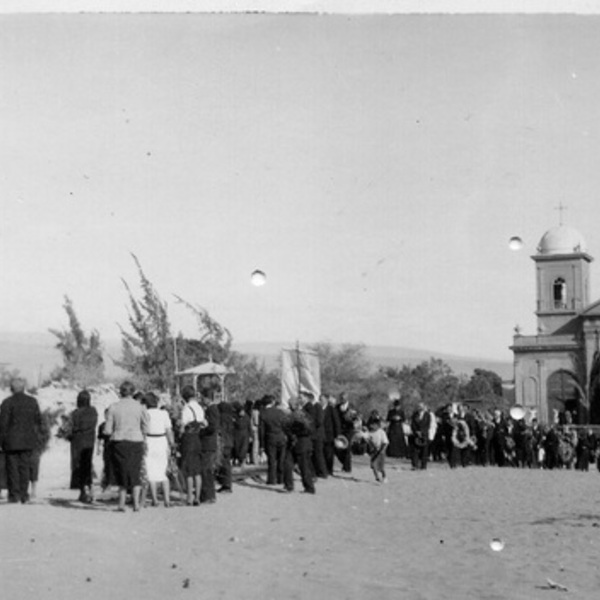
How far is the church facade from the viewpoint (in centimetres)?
7762

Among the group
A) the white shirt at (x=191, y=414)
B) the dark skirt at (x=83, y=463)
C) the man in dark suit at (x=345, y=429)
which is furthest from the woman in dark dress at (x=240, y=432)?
the dark skirt at (x=83, y=463)

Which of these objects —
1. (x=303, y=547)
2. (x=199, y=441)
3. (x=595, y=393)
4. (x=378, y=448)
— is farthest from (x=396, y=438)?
(x=595, y=393)

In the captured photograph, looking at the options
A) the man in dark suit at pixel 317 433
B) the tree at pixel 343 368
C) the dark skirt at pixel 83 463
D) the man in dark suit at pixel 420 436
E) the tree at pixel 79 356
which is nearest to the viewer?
the dark skirt at pixel 83 463

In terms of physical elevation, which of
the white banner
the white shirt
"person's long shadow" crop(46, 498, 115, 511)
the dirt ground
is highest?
the white banner

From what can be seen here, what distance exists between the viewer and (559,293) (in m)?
80.2

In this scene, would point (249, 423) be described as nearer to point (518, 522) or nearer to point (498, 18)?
point (518, 522)

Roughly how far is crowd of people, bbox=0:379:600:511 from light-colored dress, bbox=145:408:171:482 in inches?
0.5

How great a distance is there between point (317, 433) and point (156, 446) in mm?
5933

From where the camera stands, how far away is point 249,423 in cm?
2216

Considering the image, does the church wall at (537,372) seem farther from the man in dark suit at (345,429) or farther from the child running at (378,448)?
the child running at (378,448)

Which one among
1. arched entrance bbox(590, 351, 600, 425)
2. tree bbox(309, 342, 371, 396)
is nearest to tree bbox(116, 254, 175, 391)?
tree bbox(309, 342, 371, 396)

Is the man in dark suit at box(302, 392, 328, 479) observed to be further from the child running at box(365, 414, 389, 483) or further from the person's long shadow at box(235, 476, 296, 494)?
the person's long shadow at box(235, 476, 296, 494)

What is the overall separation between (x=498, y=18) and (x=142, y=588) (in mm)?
6853

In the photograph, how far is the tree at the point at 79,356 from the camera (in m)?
27.6
